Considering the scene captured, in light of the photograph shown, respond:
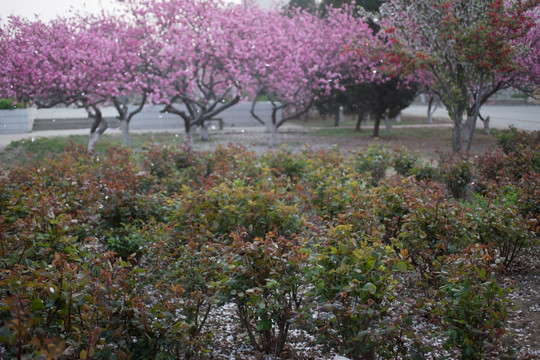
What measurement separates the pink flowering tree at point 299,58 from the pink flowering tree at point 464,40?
3.70 meters

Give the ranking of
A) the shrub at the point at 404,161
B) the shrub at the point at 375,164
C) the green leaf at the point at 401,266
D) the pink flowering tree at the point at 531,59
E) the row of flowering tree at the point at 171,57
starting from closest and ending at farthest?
the green leaf at the point at 401,266, the shrub at the point at 375,164, the shrub at the point at 404,161, the pink flowering tree at the point at 531,59, the row of flowering tree at the point at 171,57

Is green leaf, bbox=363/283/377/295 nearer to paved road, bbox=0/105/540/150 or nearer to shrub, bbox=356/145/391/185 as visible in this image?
shrub, bbox=356/145/391/185

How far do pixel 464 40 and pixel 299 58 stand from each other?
6.76m

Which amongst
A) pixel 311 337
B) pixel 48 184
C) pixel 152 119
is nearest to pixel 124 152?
pixel 48 184

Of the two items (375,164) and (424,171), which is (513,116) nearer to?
(424,171)

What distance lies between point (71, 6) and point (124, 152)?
20.4 feet

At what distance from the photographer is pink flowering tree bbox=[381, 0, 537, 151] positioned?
686cm

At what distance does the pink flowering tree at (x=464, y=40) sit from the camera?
6.86 m

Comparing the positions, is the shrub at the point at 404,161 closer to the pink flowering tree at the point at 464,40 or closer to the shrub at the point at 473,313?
the pink flowering tree at the point at 464,40

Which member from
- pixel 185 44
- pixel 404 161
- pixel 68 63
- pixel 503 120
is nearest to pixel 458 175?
pixel 404 161

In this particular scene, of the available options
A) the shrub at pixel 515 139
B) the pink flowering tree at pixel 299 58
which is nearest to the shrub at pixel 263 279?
the shrub at pixel 515 139

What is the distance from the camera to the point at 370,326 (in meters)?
2.25

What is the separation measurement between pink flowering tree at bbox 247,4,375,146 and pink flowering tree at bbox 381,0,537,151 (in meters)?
3.70

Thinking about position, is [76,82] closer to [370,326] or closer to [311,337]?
[311,337]
